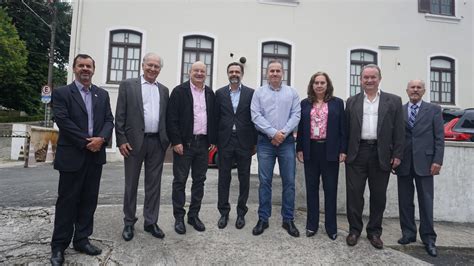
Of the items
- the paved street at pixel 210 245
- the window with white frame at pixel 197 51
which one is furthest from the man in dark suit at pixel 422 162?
the window with white frame at pixel 197 51

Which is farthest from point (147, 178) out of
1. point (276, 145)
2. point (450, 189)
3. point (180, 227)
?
point (450, 189)

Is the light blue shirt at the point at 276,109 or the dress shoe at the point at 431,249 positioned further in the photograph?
the light blue shirt at the point at 276,109

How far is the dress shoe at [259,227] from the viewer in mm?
3927

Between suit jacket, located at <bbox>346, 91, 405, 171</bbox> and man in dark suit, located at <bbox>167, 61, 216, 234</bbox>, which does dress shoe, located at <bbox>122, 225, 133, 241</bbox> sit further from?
suit jacket, located at <bbox>346, 91, 405, 171</bbox>

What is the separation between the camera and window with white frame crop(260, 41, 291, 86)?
12633mm

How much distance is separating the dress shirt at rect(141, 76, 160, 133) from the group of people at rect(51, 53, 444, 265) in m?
0.01

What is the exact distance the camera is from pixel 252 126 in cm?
404

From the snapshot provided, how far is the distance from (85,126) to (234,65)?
6.10 feet

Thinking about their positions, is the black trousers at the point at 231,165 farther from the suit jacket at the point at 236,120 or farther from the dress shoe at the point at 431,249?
the dress shoe at the point at 431,249

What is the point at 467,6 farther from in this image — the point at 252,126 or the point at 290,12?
the point at 252,126

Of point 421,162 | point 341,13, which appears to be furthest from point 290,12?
point 421,162

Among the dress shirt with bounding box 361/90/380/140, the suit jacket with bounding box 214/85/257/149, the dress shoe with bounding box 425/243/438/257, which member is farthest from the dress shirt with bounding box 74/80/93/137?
the dress shoe with bounding box 425/243/438/257

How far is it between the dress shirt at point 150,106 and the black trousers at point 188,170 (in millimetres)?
430

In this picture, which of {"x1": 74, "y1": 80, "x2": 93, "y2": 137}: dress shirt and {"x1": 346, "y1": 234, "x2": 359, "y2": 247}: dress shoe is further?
{"x1": 346, "y1": 234, "x2": 359, "y2": 247}: dress shoe
